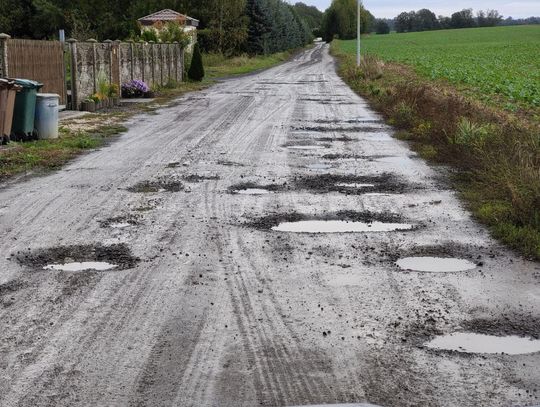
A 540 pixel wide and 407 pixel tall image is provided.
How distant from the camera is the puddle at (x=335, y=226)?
7883 mm

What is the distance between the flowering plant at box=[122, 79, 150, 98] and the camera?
27.7 m

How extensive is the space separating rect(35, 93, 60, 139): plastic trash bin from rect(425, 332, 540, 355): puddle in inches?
468

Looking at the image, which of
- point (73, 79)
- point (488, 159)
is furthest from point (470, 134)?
→ point (73, 79)

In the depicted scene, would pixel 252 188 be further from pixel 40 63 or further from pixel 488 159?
pixel 40 63

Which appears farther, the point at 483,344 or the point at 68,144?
the point at 68,144

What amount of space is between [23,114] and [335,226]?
28.8ft

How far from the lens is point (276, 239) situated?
24.6ft

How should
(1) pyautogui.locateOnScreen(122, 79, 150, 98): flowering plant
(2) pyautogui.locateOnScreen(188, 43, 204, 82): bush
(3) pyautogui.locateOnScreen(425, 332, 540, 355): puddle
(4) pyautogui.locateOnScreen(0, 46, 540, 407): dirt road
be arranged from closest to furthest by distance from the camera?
(4) pyautogui.locateOnScreen(0, 46, 540, 407): dirt road
(3) pyautogui.locateOnScreen(425, 332, 540, 355): puddle
(1) pyautogui.locateOnScreen(122, 79, 150, 98): flowering plant
(2) pyautogui.locateOnScreen(188, 43, 204, 82): bush

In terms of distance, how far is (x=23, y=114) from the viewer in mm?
14680

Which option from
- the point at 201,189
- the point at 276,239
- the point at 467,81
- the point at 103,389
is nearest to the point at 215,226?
the point at 276,239

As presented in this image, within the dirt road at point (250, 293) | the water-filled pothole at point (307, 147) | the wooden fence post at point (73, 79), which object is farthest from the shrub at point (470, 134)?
the wooden fence post at point (73, 79)

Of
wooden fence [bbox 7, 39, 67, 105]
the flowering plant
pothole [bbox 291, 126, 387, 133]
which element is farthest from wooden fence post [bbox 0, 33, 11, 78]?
the flowering plant

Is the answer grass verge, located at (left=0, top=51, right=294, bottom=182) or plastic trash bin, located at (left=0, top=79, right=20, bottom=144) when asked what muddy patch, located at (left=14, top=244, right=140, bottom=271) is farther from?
plastic trash bin, located at (left=0, top=79, right=20, bottom=144)

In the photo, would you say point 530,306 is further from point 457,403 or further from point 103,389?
point 103,389
